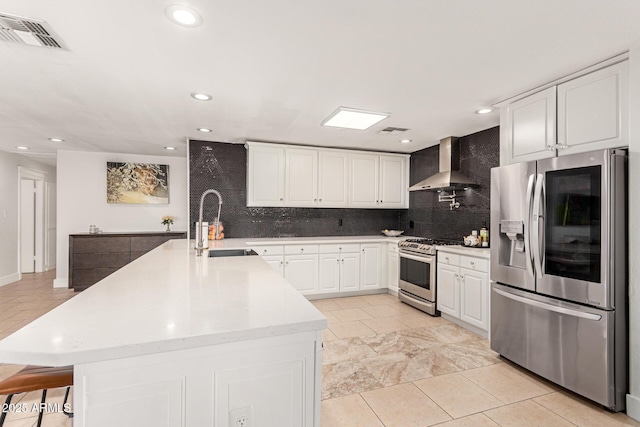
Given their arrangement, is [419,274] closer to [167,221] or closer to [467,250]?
[467,250]

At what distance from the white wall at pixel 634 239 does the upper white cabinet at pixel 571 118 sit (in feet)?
0.19

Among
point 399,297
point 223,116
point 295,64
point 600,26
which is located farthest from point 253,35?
point 399,297

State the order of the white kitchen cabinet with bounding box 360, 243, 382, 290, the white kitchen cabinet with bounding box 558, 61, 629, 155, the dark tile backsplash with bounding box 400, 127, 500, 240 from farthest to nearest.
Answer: the white kitchen cabinet with bounding box 360, 243, 382, 290 < the dark tile backsplash with bounding box 400, 127, 500, 240 < the white kitchen cabinet with bounding box 558, 61, 629, 155

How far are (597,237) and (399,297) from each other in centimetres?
285

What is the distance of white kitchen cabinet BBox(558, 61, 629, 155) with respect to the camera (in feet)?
6.75

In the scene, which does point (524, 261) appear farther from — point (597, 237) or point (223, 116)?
point (223, 116)

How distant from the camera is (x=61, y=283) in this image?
5.36 meters

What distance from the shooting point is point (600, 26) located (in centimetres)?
175

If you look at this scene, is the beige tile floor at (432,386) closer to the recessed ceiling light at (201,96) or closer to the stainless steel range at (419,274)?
the stainless steel range at (419,274)

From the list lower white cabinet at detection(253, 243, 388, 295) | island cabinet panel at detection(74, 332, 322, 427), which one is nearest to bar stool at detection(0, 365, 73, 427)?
island cabinet panel at detection(74, 332, 322, 427)

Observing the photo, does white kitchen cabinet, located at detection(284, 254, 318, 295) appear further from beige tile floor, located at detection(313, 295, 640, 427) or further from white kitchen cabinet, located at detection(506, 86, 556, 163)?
white kitchen cabinet, located at detection(506, 86, 556, 163)

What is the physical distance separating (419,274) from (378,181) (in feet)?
5.92

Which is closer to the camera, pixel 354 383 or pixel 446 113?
pixel 354 383

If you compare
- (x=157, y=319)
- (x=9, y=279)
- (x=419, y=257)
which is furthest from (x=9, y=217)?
(x=419, y=257)
